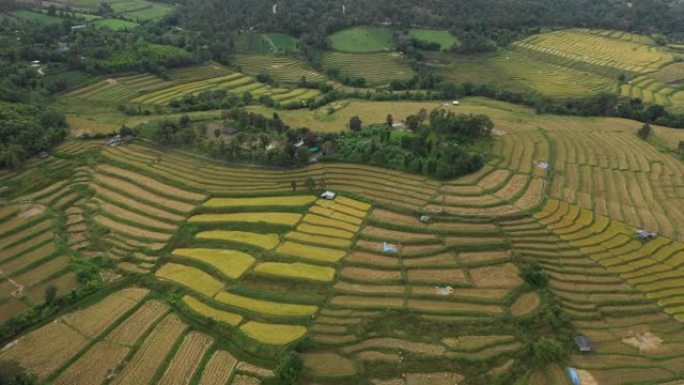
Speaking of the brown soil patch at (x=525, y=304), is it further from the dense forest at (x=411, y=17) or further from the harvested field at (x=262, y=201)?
the dense forest at (x=411, y=17)

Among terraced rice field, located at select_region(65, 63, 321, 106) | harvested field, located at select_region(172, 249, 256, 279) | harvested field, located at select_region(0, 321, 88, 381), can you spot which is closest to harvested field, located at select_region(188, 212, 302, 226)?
harvested field, located at select_region(172, 249, 256, 279)

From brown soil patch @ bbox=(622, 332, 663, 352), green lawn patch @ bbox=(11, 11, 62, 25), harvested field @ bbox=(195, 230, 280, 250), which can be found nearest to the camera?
brown soil patch @ bbox=(622, 332, 663, 352)

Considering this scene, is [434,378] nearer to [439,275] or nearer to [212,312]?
[439,275]

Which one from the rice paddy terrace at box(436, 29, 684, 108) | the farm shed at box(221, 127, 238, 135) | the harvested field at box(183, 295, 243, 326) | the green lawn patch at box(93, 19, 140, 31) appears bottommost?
the harvested field at box(183, 295, 243, 326)

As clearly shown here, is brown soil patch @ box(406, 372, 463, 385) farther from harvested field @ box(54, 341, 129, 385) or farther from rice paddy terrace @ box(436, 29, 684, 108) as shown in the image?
rice paddy terrace @ box(436, 29, 684, 108)

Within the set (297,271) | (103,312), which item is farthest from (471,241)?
(103,312)

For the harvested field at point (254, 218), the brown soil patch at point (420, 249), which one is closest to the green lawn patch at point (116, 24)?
the harvested field at point (254, 218)
